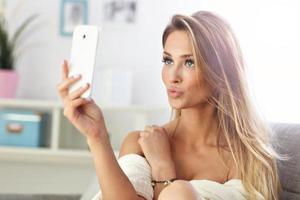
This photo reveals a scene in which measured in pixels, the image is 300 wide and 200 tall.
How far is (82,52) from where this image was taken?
1263 millimetres

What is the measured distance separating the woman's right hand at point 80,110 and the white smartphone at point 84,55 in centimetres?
1

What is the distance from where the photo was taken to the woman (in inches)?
63.3

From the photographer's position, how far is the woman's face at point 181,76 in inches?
63.9

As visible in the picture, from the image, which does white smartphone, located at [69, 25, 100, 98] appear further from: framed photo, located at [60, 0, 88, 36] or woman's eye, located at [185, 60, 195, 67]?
framed photo, located at [60, 0, 88, 36]

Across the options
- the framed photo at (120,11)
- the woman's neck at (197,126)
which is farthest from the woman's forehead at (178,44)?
the framed photo at (120,11)

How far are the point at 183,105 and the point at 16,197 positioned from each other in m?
0.69

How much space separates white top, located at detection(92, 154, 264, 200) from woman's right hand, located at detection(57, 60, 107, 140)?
0.28 meters

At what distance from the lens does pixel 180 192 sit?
1.30 m

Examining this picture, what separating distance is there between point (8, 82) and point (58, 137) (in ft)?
1.27

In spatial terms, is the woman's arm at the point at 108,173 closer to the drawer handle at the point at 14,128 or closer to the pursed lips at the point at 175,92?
the pursed lips at the point at 175,92

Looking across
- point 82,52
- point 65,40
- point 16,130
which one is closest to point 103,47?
point 65,40

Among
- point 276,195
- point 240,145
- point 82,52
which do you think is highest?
point 82,52

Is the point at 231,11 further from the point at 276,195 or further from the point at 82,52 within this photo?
the point at 82,52

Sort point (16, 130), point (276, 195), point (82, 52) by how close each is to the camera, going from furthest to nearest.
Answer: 1. point (16, 130)
2. point (276, 195)
3. point (82, 52)
